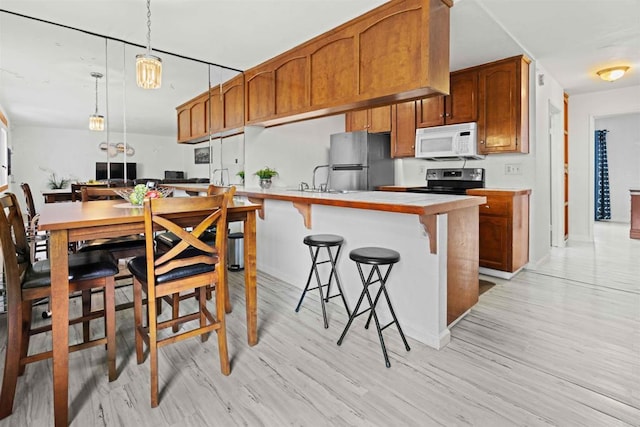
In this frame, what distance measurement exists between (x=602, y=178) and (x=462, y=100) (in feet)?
21.0

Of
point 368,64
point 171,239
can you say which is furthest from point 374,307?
point 368,64

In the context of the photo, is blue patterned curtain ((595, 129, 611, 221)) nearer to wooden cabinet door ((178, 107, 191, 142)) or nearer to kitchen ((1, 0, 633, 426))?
kitchen ((1, 0, 633, 426))

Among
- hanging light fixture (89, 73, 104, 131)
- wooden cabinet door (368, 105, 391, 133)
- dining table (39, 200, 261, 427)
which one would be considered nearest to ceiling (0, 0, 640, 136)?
hanging light fixture (89, 73, 104, 131)

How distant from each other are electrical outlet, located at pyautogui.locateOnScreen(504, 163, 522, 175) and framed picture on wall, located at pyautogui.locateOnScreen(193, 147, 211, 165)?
383cm

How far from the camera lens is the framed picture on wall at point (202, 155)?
15.6 feet

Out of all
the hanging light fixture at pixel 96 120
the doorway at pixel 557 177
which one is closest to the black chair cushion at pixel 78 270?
the hanging light fixture at pixel 96 120

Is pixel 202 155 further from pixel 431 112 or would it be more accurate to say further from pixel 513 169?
pixel 513 169

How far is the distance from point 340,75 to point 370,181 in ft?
6.60

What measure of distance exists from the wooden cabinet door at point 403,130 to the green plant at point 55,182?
4.13 meters

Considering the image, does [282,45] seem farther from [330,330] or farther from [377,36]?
[330,330]

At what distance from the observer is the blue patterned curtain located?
26.5 feet

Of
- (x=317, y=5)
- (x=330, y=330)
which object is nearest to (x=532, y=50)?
(x=317, y=5)

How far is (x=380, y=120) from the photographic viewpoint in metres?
5.00

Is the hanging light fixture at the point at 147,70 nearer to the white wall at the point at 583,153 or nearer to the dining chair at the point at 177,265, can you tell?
the dining chair at the point at 177,265
